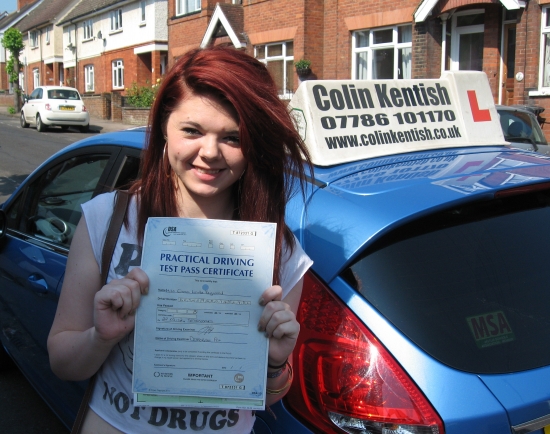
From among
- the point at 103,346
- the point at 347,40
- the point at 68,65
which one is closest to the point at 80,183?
the point at 103,346

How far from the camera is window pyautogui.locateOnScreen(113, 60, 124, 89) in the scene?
34.8 meters

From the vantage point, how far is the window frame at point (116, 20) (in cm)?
3456

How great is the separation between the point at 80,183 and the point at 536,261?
2404 millimetres

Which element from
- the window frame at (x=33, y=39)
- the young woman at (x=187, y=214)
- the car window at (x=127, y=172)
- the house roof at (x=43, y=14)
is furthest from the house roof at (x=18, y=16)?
the young woman at (x=187, y=214)

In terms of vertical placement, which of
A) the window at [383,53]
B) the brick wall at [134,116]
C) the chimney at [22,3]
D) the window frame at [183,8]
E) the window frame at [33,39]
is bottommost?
the brick wall at [134,116]

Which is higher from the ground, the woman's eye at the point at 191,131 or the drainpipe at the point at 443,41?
the drainpipe at the point at 443,41

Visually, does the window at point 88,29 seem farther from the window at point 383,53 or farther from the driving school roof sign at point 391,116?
the driving school roof sign at point 391,116

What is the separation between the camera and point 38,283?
3.00 meters

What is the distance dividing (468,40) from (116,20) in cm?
2424

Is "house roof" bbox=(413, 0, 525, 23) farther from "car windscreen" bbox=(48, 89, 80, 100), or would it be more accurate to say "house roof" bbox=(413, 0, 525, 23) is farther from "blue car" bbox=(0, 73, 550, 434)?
"blue car" bbox=(0, 73, 550, 434)

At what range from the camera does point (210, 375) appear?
60.8 inches

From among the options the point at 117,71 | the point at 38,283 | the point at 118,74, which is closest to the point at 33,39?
the point at 117,71

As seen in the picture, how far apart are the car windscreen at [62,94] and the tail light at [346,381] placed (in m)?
24.2

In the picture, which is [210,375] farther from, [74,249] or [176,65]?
[176,65]
